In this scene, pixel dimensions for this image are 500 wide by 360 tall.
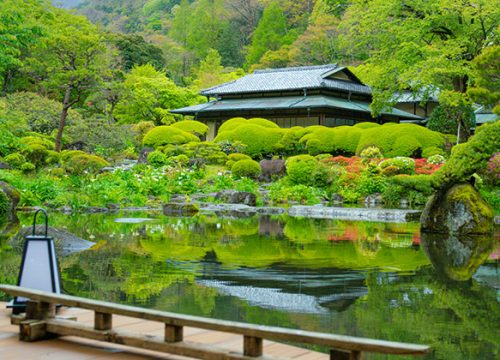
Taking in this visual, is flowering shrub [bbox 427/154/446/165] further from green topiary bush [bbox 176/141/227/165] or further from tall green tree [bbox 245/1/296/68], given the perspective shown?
tall green tree [bbox 245/1/296/68]

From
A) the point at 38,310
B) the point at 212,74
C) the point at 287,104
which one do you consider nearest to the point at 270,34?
the point at 212,74

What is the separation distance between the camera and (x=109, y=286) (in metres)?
8.07

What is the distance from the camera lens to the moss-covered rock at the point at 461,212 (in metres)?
14.6

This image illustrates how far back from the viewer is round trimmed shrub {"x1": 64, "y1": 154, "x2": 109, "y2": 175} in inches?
1119

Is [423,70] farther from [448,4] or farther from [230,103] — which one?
[230,103]

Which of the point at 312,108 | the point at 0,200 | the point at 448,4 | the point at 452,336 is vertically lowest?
the point at 452,336

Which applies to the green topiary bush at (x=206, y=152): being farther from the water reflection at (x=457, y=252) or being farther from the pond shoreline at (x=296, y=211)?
the water reflection at (x=457, y=252)

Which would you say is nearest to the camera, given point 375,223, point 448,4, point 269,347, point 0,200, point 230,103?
point 269,347

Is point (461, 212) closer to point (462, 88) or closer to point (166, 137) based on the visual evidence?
point (462, 88)

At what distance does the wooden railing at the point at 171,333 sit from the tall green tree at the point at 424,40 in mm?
24196

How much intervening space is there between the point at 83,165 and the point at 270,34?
42909 mm

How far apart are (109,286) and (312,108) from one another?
3010 centimetres

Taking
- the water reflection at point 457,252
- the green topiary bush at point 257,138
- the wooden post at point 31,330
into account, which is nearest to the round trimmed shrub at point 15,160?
the green topiary bush at point 257,138

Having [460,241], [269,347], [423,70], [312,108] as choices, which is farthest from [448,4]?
[269,347]
